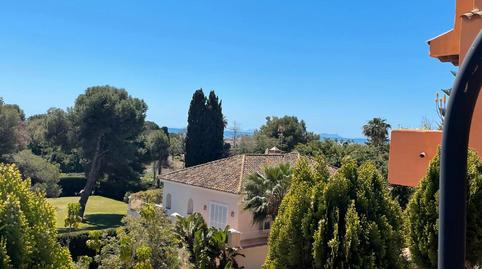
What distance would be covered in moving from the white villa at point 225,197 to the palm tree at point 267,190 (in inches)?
96.8

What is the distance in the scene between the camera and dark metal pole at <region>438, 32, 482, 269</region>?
216 centimetres

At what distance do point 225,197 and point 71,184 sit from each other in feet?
129

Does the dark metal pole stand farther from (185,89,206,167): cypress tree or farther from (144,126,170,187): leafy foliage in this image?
(144,126,170,187): leafy foliage

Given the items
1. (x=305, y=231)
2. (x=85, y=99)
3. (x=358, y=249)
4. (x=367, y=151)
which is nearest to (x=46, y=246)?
(x=305, y=231)

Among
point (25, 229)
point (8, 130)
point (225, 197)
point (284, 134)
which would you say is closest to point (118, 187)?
point (8, 130)

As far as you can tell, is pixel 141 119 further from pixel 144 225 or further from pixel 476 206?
pixel 476 206

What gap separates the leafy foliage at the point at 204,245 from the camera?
66.8 ft

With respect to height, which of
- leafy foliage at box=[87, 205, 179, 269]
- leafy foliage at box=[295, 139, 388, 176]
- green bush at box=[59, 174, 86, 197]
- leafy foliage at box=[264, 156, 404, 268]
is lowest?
green bush at box=[59, 174, 86, 197]

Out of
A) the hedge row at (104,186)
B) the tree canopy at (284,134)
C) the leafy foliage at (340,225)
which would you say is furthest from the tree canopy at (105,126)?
the leafy foliage at (340,225)

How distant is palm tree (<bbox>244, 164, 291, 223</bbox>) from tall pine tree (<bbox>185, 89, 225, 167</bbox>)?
38297 mm

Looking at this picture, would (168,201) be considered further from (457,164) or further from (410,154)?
(457,164)

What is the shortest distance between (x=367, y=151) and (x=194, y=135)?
24.6 m

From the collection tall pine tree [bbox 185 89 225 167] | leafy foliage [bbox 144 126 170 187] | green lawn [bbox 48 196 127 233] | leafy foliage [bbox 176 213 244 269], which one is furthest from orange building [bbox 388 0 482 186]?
leafy foliage [bbox 144 126 170 187]

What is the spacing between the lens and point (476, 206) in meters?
8.96
